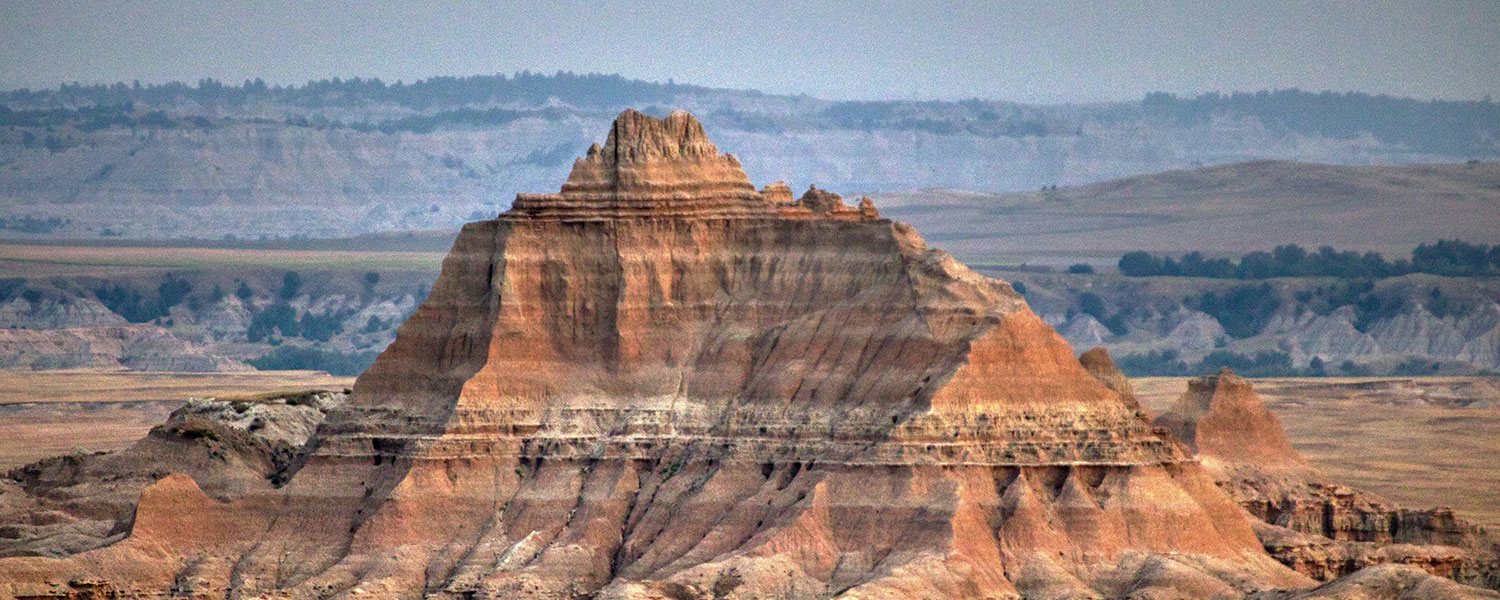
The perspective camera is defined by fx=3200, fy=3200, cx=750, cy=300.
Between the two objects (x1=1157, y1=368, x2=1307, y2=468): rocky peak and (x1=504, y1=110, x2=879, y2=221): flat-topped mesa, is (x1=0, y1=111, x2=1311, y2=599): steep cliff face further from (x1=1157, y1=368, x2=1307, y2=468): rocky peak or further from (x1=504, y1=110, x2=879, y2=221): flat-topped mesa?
(x1=1157, y1=368, x2=1307, y2=468): rocky peak

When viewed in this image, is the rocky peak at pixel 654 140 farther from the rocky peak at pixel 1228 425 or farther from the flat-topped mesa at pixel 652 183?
the rocky peak at pixel 1228 425

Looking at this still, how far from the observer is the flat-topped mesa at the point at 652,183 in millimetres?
108875

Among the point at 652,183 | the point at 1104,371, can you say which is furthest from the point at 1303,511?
the point at 652,183

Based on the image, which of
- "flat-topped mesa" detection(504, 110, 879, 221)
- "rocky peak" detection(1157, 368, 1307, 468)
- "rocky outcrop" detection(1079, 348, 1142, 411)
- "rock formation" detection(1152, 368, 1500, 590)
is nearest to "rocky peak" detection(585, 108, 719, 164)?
"flat-topped mesa" detection(504, 110, 879, 221)

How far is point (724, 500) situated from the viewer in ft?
330

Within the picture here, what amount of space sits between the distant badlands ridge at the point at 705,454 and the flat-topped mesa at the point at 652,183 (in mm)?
97

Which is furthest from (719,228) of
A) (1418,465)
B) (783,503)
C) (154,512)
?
(1418,465)

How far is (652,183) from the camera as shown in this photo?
4286 inches

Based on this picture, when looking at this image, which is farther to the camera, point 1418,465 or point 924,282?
point 1418,465

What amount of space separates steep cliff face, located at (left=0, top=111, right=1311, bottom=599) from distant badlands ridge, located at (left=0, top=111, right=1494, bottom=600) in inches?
4.1

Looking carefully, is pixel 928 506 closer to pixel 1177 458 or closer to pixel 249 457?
pixel 1177 458

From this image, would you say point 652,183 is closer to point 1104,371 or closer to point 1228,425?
point 1104,371

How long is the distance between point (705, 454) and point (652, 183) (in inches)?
428

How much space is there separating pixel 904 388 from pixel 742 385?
266 inches
